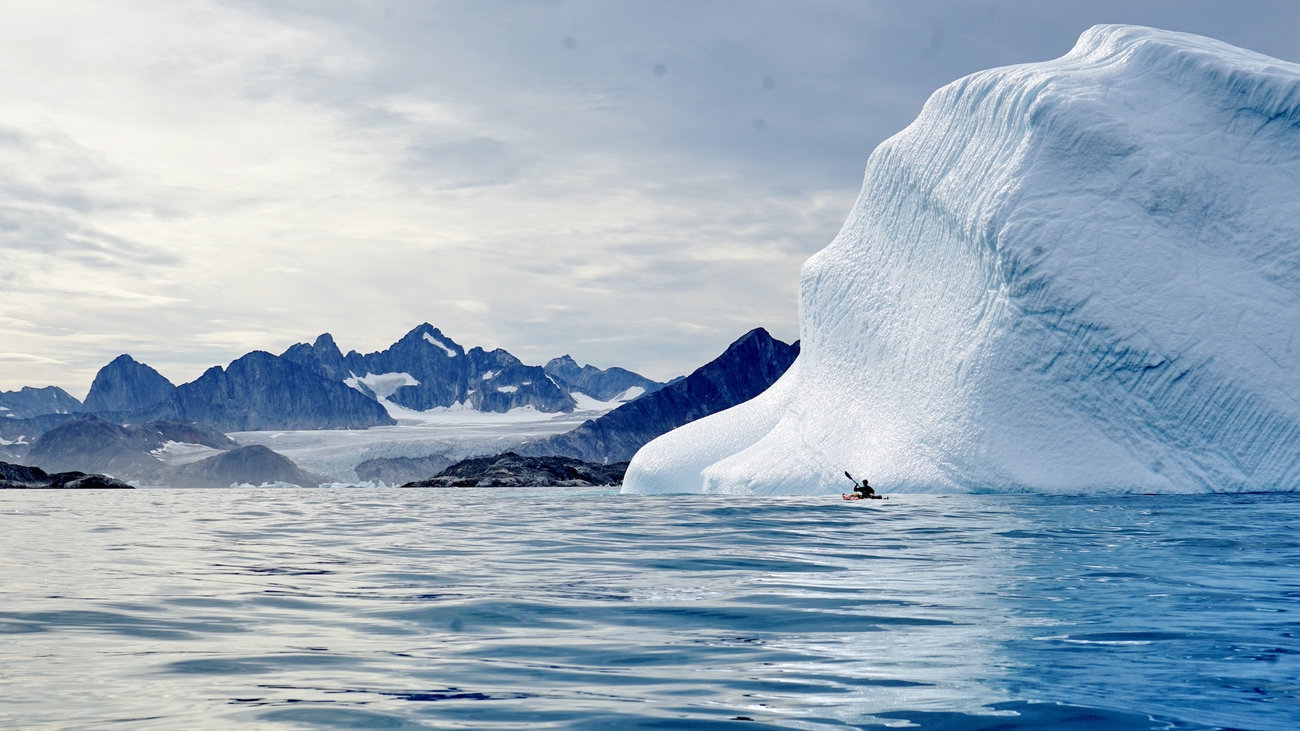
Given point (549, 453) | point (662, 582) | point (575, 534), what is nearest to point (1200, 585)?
point (662, 582)

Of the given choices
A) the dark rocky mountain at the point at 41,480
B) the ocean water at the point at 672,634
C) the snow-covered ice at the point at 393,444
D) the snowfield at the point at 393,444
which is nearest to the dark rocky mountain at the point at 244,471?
the snowfield at the point at 393,444

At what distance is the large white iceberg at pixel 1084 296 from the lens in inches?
1096

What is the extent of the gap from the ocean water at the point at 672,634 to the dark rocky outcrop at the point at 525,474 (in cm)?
7778

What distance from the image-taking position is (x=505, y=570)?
11.5m

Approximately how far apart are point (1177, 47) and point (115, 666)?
36595 mm

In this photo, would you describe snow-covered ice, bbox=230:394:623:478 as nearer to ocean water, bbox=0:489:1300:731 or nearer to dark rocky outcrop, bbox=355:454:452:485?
dark rocky outcrop, bbox=355:454:452:485

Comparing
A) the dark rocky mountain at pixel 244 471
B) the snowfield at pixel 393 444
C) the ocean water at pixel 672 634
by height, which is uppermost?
the snowfield at pixel 393 444

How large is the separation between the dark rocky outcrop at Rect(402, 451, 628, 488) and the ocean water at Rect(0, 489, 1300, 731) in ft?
255

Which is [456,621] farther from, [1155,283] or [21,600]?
[1155,283]

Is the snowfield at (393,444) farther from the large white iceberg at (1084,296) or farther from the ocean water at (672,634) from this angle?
the ocean water at (672,634)

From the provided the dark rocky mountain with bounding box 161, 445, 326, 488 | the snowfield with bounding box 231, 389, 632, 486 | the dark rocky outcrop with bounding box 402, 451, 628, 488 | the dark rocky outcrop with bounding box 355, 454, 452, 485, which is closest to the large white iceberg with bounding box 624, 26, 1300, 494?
the dark rocky outcrop with bounding box 402, 451, 628, 488

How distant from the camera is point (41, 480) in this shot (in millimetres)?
104875

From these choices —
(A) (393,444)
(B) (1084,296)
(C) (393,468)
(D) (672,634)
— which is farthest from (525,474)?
(D) (672,634)

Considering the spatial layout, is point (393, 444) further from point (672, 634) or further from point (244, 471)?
point (672, 634)
